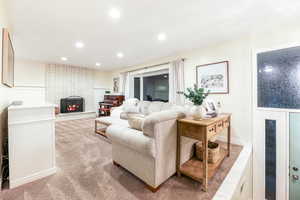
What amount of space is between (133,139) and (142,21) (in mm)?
1892

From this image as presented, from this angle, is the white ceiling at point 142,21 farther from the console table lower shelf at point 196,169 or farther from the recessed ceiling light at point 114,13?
the console table lower shelf at point 196,169

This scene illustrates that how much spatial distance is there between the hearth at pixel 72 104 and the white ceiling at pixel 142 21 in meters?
2.68

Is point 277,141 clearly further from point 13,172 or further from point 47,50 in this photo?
point 47,50

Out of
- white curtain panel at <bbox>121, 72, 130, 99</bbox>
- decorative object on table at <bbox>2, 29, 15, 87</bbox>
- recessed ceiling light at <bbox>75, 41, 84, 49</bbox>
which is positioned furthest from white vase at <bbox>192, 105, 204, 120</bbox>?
white curtain panel at <bbox>121, 72, 130, 99</bbox>

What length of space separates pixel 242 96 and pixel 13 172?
154 inches

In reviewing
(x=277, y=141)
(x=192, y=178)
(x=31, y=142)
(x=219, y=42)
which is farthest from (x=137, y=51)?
(x=277, y=141)

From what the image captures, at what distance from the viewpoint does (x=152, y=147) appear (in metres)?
1.43

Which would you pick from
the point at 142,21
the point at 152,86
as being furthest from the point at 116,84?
the point at 142,21

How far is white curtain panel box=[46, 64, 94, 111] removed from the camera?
518 centimetres

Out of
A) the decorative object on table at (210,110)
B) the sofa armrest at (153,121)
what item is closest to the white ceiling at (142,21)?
the decorative object on table at (210,110)

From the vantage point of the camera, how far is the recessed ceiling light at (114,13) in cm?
189

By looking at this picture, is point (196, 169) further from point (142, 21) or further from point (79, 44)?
point (79, 44)

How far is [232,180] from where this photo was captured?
1.63m

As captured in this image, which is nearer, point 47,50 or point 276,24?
point 276,24
